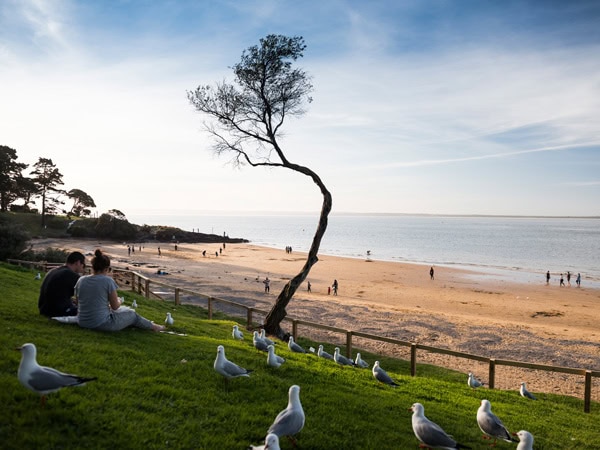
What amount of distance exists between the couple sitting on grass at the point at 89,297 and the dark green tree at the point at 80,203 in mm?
89474

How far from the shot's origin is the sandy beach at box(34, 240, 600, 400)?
18.2m

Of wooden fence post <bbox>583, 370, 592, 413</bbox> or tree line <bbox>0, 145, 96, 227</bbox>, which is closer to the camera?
wooden fence post <bbox>583, 370, 592, 413</bbox>

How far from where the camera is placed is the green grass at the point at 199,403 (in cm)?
471

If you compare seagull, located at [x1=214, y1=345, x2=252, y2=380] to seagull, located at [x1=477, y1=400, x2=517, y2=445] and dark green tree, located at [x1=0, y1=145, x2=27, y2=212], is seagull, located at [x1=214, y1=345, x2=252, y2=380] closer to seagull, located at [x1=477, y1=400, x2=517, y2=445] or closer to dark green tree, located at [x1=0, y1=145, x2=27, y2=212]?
seagull, located at [x1=477, y1=400, x2=517, y2=445]

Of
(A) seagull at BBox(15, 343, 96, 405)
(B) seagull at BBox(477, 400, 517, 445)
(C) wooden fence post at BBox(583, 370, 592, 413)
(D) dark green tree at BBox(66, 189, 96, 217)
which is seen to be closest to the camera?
(A) seagull at BBox(15, 343, 96, 405)

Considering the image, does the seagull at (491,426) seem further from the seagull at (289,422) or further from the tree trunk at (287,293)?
the tree trunk at (287,293)

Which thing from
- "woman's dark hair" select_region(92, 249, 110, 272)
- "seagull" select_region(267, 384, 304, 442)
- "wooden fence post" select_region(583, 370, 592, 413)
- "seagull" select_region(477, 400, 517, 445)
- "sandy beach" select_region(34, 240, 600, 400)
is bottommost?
"sandy beach" select_region(34, 240, 600, 400)

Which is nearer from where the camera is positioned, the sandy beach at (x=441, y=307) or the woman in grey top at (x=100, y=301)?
the woman in grey top at (x=100, y=301)

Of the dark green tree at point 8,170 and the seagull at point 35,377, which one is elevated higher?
the dark green tree at point 8,170

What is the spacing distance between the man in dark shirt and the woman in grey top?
823 millimetres

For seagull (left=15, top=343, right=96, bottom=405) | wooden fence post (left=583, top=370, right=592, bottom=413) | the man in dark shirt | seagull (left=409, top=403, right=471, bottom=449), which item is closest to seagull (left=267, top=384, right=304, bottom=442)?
seagull (left=409, top=403, right=471, bottom=449)

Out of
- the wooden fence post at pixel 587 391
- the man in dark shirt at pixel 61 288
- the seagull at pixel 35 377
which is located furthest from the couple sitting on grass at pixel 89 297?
the wooden fence post at pixel 587 391

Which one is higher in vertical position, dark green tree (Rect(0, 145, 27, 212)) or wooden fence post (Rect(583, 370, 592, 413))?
dark green tree (Rect(0, 145, 27, 212))

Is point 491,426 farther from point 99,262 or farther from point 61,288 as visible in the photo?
point 61,288
